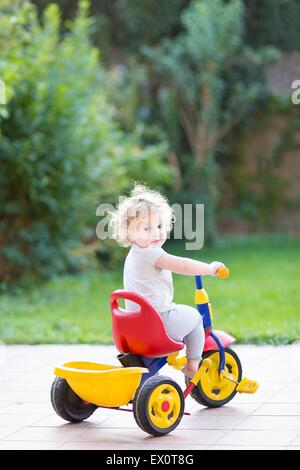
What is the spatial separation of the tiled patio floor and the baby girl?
345mm

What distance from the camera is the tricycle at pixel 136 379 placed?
3.86 m

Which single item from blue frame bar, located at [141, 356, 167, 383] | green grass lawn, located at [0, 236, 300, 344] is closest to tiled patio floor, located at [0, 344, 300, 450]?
blue frame bar, located at [141, 356, 167, 383]

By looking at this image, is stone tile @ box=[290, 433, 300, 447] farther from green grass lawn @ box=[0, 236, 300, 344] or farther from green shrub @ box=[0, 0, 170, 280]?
green shrub @ box=[0, 0, 170, 280]

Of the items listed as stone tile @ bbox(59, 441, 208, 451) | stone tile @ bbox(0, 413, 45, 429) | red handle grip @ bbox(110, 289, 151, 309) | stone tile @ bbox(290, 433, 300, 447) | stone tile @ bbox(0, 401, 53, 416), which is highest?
red handle grip @ bbox(110, 289, 151, 309)

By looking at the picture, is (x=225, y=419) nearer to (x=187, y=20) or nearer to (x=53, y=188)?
(x=53, y=188)

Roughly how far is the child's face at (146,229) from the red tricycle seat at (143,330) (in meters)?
0.27

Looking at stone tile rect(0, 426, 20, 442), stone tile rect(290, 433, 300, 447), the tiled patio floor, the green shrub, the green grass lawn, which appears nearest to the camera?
stone tile rect(290, 433, 300, 447)

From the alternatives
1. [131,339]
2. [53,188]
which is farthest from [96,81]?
[131,339]

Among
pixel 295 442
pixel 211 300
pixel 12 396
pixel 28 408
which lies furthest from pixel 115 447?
pixel 211 300

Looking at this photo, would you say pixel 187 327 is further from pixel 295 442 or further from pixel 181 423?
pixel 295 442

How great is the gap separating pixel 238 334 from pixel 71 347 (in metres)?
1.17

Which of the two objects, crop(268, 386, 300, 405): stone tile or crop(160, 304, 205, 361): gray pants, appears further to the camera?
crop(268, 386, 300, 405): stone tile

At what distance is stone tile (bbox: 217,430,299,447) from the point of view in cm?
365
